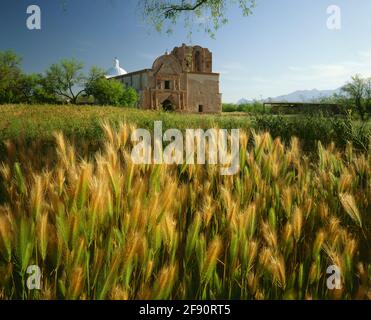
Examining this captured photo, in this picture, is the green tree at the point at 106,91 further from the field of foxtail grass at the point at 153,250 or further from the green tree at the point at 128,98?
the field of foxtail grass at the point at 153,250

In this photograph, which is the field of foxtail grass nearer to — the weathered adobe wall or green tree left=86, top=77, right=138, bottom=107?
green tree left=86, top=77, right=138, bottom=107

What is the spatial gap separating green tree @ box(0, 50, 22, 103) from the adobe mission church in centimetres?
1245

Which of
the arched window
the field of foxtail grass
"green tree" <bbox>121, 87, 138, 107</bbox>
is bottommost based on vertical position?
the field of foxtail grass

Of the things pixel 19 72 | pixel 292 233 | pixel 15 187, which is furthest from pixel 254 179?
pixel 19 72

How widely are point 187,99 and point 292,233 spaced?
160 feet

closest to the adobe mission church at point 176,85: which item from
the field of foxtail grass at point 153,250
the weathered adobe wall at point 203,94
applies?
the weathered adobe wall at point 203,94

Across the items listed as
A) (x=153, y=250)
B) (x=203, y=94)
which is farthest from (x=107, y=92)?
(x=153, y=250)

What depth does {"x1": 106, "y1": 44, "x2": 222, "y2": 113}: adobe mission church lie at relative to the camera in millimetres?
45688

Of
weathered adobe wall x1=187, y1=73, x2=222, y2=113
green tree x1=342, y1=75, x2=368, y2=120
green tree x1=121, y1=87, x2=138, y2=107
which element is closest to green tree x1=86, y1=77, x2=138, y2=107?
green tree x1=121, y1=87, x2=138, y2=107

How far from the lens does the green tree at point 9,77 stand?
34.3 meters

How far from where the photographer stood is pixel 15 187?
7.09 feet

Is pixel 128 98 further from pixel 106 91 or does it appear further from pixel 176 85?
pixel 176 85

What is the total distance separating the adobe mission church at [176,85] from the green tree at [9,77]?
490 inches
